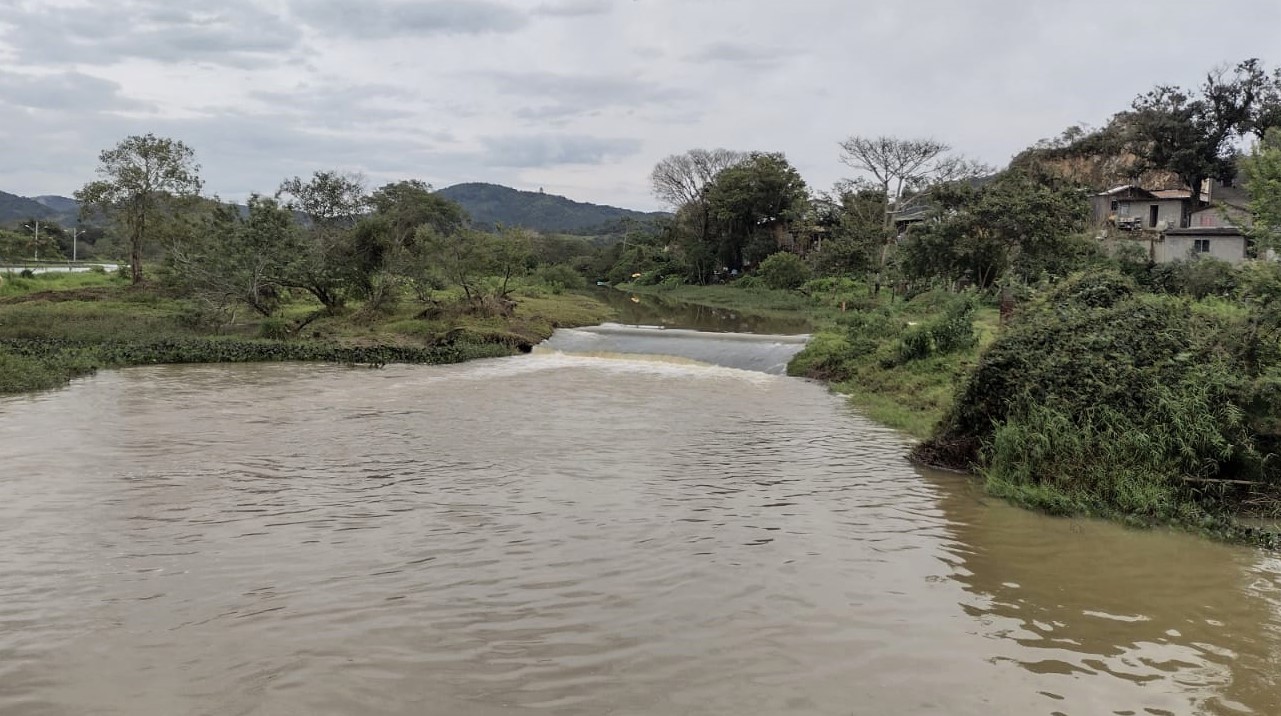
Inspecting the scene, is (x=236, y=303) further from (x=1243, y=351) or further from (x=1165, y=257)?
(x=1165, y=257)

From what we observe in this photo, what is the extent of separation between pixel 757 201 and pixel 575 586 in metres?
56.4

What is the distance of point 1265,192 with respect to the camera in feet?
32.6


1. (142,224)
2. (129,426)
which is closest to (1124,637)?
(129,426)

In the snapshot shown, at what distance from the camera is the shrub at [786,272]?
5253cm

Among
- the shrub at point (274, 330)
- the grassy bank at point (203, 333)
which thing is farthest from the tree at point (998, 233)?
the shrub at point (274, 330)

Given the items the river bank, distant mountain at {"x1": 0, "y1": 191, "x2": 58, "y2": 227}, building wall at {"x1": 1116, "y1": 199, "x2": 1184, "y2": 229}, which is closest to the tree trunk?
the river bank

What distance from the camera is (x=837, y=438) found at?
13359 millimetres

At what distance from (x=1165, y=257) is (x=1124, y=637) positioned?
4189cm

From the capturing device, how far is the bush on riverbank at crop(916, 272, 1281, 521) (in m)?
8.86

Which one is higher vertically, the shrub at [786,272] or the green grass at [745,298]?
the shrub at [786,272]

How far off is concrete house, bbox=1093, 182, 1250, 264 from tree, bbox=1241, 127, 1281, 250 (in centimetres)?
2740

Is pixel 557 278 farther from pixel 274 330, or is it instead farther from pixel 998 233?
pixel 998 233

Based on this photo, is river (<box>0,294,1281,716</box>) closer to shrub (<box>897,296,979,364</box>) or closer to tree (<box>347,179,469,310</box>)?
shrub (<box>897,296,979,364</box>)

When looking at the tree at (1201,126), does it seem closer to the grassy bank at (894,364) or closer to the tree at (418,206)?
the grassy bank at (894,364)
